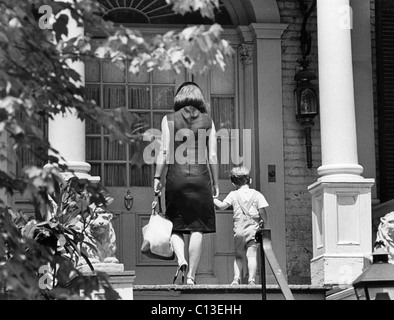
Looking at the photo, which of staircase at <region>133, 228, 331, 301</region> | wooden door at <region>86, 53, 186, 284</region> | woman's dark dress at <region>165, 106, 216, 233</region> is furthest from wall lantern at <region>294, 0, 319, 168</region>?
staircase at <region>133, 228, 331, 301</region>

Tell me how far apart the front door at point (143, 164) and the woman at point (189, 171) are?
2592mm

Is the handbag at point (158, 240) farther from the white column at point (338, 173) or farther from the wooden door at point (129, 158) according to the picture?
the wooden door at point (129, 158)

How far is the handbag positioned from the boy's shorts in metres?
1.04

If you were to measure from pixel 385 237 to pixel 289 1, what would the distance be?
13.0 feet

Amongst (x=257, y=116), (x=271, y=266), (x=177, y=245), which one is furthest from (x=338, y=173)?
(x=271, y=266)

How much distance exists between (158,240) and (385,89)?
186 inches

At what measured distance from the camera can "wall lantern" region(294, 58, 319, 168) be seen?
14.1 m

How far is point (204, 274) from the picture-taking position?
14.0 m

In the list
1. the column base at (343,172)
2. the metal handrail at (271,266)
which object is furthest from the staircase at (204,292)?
the metal handrail at (271,266)

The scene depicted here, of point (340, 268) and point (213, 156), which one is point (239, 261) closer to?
point (340, 268)

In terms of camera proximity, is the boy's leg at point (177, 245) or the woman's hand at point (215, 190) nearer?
the boy's leg at point (177, 245)

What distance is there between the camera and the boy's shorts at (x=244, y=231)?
11789 millimetres

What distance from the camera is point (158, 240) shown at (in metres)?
10.9
